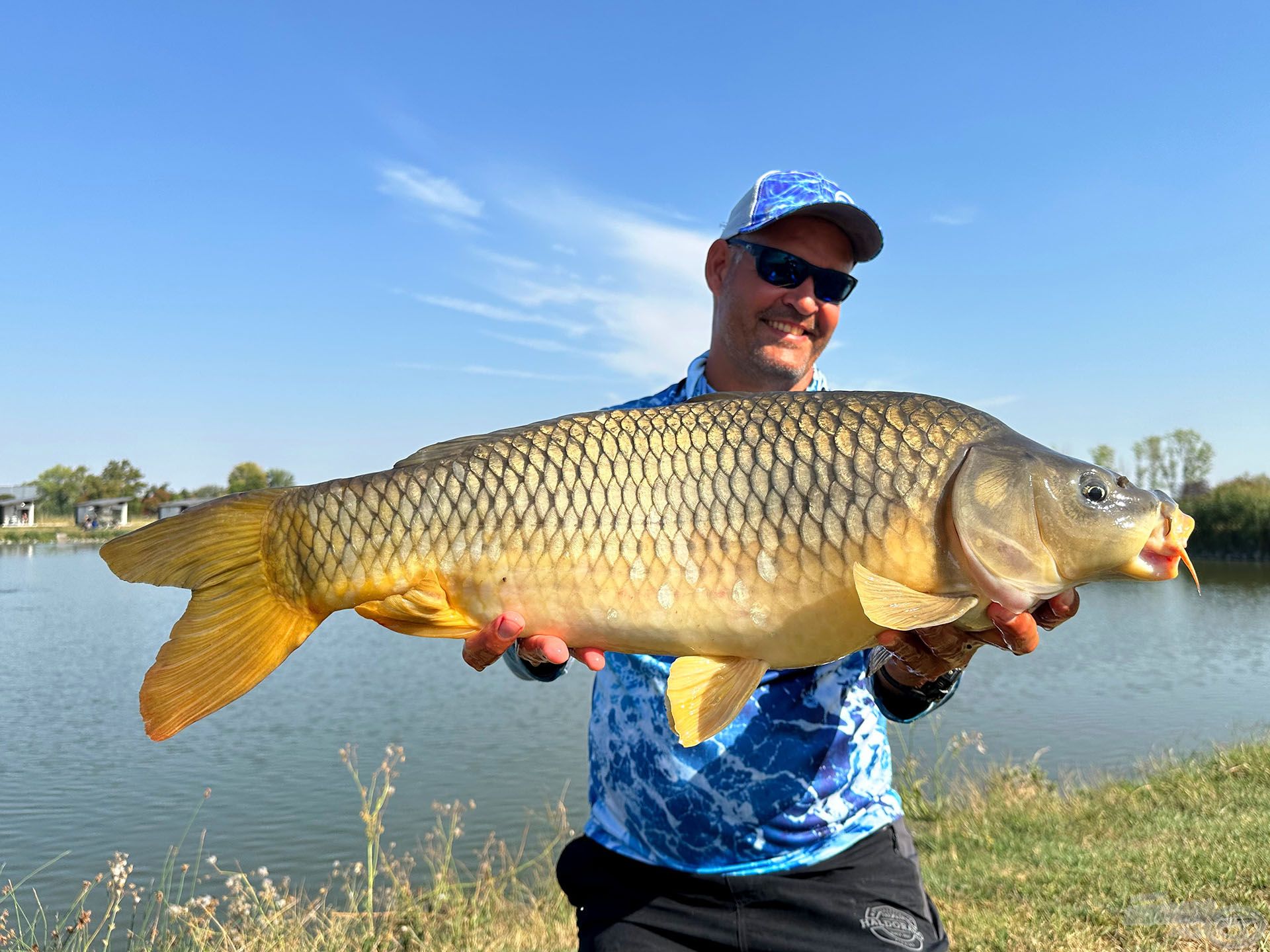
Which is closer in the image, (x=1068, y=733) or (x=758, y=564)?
(x=758, y=564)

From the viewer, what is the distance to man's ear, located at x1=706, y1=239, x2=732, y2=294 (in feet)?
8.52

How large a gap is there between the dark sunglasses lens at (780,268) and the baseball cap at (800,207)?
88 millimetres

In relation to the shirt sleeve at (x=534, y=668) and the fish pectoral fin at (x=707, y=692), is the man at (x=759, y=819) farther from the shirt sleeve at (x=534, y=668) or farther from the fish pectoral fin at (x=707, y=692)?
the fish pectoral fin at (x=707, y=692)

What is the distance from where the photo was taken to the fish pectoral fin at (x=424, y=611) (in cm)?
161

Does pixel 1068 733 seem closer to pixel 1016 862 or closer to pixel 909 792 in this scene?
pixel 909 792

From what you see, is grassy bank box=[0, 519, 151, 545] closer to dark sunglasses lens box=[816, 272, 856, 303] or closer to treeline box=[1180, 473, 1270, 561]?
treeline box=[1180, 473, 1270, 561]

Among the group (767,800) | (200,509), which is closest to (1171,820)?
(767,800)

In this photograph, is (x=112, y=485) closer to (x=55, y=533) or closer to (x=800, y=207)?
(x=55, y=533)

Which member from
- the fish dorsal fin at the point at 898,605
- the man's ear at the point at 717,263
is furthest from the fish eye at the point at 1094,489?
the man's ear at the point at 717,263

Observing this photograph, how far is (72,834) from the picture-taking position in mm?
6320

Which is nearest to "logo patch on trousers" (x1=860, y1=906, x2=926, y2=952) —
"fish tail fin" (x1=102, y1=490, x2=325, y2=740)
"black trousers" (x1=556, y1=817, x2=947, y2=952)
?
"black trousers" (x1=556, y1=817, x2=947, y2=952)


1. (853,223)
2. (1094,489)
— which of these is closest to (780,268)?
(853,223)

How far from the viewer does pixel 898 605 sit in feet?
4.79

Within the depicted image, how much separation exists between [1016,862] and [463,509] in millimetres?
3210
